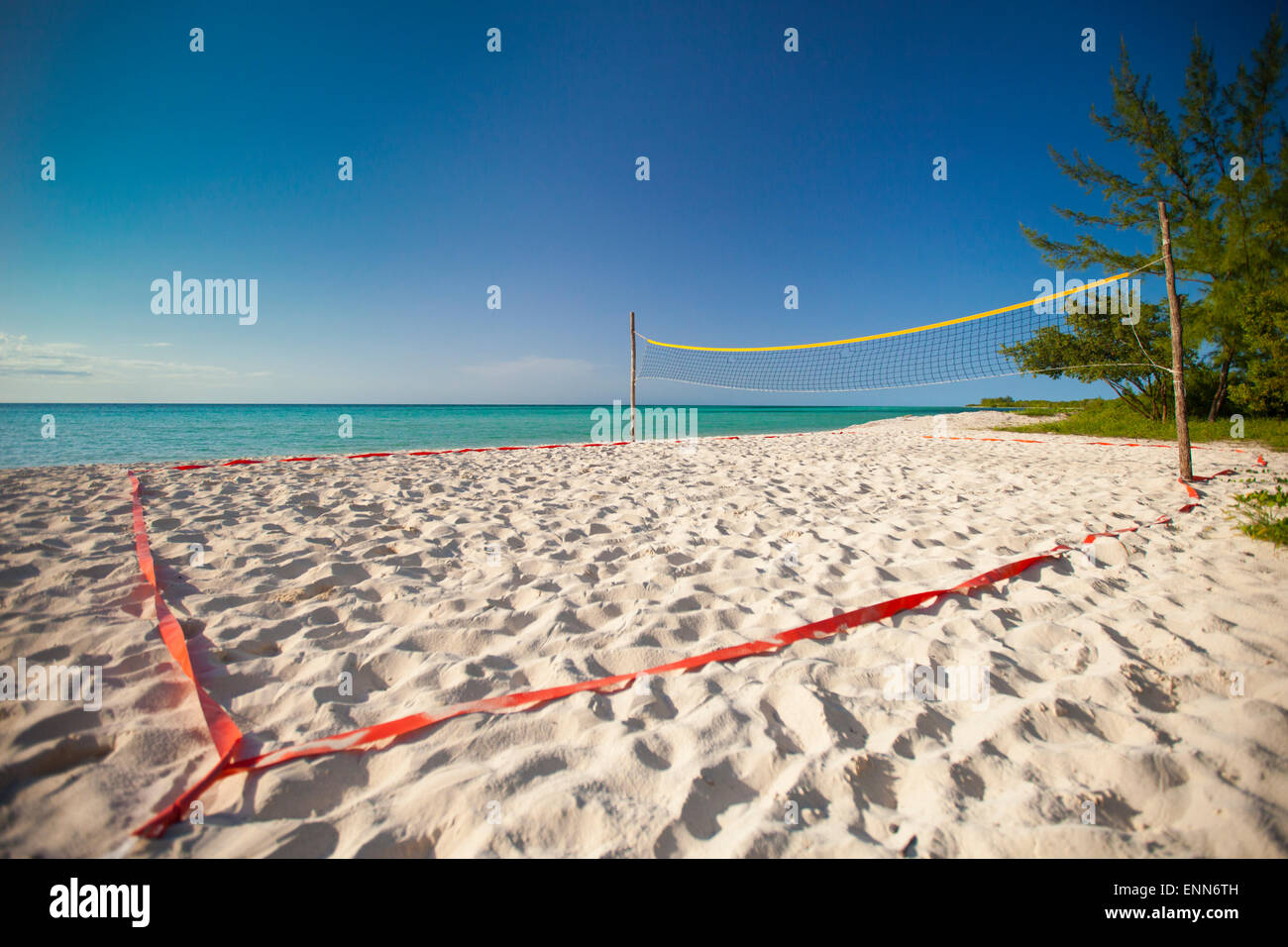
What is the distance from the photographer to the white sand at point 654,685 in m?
1.11

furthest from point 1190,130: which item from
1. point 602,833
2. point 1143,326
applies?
point 602,833

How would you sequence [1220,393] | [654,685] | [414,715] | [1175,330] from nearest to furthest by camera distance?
[414,715] < [654,685] < [1175,330] < [1220,393]

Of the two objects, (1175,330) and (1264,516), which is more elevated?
(1175,330)

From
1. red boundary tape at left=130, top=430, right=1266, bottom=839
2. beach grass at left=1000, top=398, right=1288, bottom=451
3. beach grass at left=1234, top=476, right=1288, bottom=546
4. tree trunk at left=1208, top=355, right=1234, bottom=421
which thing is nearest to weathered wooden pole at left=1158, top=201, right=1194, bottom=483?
beach grass at left=1234, top=476, right=1288, bottom=546

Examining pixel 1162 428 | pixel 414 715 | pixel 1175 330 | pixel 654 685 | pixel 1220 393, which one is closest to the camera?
pixel 414 715

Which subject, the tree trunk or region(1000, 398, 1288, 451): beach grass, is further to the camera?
the tree trunk

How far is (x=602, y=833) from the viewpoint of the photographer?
3.59 ft

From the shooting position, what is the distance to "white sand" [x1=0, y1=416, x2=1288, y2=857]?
111 cm

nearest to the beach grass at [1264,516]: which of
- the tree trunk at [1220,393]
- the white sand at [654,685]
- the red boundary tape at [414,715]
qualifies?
the white sand at [654,685]

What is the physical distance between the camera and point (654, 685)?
64.1 inches

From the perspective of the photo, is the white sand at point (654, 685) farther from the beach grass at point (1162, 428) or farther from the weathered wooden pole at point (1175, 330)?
the beach grass at point (1162, 428)

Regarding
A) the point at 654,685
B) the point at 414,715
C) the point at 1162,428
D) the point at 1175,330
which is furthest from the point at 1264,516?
the point at 1162,428

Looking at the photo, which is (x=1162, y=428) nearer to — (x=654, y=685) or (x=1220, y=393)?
A: (x=1220, y=393)

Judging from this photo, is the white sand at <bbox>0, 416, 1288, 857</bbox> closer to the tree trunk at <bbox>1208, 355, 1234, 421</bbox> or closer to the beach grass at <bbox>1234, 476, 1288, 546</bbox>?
the beach grass at <bbox>1234, 476, 1288, 546</bbox>
